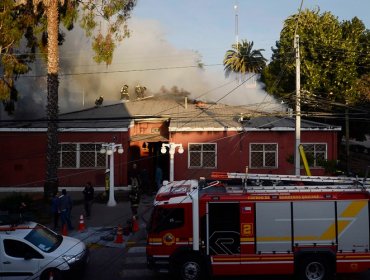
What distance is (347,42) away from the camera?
30.3 m

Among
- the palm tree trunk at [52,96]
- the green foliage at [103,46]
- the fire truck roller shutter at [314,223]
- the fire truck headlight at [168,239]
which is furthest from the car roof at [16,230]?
the green foliage at [103,46]

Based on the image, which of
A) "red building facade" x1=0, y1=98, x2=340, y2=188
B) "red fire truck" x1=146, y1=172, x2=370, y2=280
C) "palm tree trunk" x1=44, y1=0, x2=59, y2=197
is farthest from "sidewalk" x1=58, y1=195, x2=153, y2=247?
"red fire truck" x1=146, y1=172, x2=370, y2=280

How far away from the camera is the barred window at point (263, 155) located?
959 inches

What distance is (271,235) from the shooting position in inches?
421

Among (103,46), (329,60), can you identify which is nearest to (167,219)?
(103,46)

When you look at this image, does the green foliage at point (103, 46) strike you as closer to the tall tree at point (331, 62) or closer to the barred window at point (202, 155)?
the barred window at point (202, 155)

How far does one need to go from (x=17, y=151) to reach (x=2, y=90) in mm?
5628

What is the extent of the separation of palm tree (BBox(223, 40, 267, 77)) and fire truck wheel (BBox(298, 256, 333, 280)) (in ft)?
160

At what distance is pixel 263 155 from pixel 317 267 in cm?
1387

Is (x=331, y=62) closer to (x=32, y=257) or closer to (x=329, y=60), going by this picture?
(x=329, y=60)

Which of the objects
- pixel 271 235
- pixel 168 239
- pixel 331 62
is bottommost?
pixel 168 239

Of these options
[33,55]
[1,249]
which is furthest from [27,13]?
[1,249]

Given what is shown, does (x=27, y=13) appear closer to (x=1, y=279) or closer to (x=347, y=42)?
(x=1, y=279)

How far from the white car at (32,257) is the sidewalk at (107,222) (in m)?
3.49
